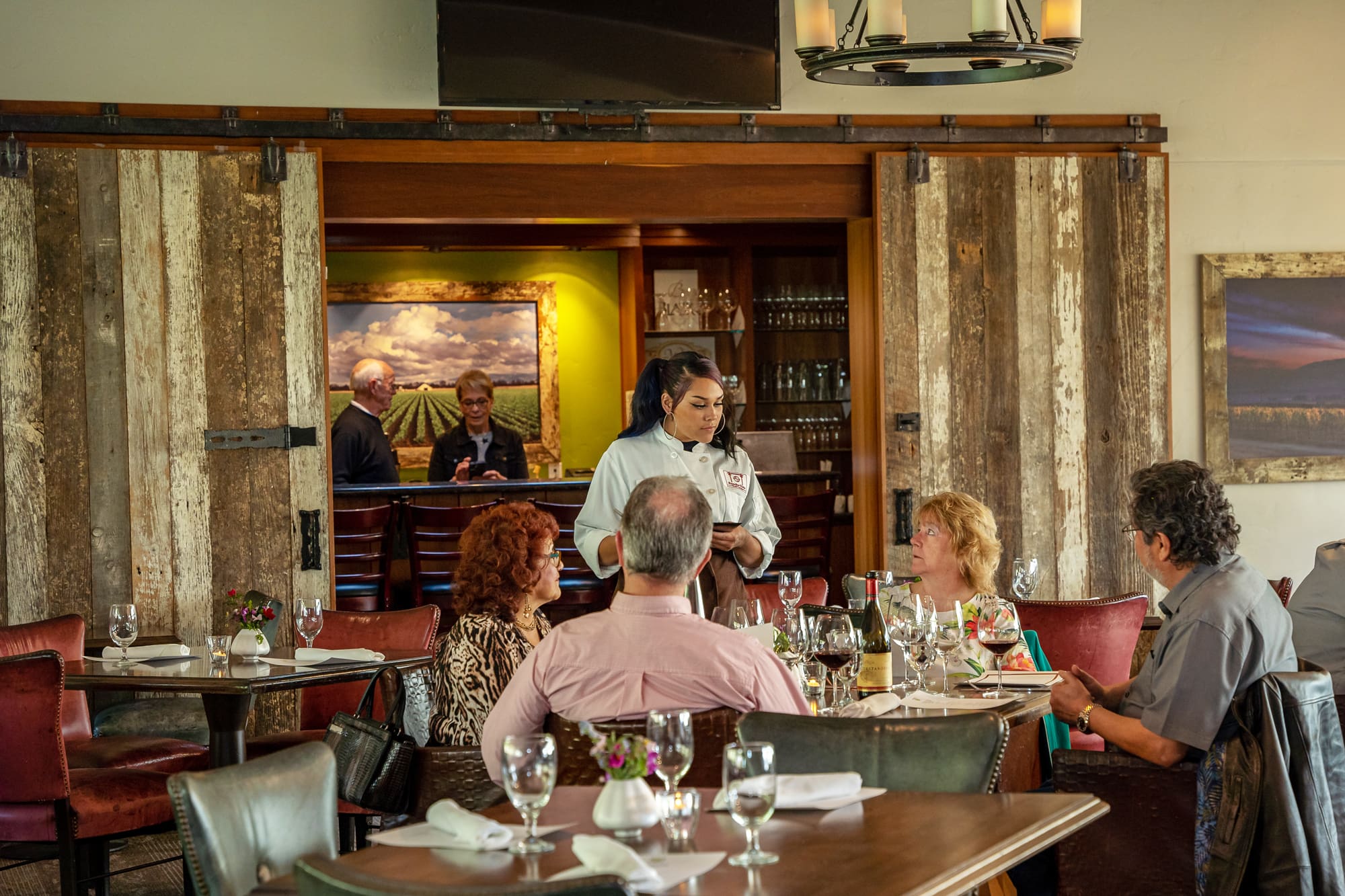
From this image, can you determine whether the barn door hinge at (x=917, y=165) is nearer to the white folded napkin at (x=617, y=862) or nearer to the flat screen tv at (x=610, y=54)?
the flat screen tv at (x=610, y=54)

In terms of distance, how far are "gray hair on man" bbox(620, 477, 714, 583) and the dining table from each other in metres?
1.57

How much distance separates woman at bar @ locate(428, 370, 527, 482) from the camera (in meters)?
9.32

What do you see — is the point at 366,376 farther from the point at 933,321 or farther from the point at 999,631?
the point at 999,631

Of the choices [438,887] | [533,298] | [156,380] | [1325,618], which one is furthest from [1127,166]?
[438,887]

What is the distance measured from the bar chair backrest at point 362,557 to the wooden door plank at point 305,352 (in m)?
0.44

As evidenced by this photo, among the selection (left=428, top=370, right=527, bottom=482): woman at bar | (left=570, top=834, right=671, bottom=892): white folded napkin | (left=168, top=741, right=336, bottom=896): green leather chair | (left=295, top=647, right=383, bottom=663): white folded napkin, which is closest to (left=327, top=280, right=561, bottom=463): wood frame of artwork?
(left=428, top=370, right=527, bottom=482): woman at bar

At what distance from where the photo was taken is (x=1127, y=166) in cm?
662

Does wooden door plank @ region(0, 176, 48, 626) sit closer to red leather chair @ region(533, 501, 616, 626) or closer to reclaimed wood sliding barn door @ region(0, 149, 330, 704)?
reclaimed wood sliding barn door @ region(0, 149, 330, 704)

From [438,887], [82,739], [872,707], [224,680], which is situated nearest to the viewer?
[438,887]

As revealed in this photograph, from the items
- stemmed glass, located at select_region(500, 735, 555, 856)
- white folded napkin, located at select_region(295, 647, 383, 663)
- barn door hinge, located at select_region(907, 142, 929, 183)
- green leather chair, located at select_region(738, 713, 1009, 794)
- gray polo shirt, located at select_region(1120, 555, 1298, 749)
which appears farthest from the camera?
barn door hinge, located at select_region(907, 142, 929, 183)

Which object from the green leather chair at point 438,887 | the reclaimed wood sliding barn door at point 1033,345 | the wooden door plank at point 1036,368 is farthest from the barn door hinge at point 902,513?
the green leather chair at point 438,887

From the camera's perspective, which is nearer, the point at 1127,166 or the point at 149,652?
the point at 149,652

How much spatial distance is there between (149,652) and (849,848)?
3.21 meters

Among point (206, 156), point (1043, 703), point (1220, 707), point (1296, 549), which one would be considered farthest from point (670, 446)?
point (1296, 549)
